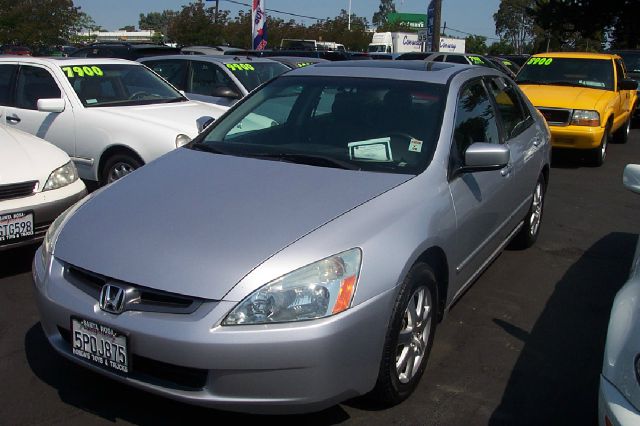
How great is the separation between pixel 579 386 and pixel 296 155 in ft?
6.30

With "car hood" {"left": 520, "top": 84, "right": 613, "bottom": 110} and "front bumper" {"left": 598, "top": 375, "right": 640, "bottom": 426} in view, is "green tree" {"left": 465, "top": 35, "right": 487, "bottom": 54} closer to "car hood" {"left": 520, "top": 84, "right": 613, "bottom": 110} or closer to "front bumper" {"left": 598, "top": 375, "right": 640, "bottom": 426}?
"car hood" {"left": 520, "top": 84, "right": 613, "bottom": 110}

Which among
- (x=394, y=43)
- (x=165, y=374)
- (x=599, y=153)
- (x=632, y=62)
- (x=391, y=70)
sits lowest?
(x=165, y=374)

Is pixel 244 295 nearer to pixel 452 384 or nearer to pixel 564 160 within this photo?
pixel 452 384

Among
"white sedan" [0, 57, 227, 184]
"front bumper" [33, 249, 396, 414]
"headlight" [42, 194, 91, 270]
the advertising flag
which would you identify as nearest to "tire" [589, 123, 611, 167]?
"white sedan" [0, 57, 227, 184]

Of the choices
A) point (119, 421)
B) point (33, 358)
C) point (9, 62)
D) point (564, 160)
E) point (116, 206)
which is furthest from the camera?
point (564, 160)

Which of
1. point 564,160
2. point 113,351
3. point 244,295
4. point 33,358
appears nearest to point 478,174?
point 244,295

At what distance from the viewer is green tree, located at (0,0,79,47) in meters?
29.8

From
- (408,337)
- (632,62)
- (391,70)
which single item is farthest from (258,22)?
(408,337)

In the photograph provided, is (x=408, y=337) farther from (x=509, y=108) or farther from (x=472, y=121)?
(x=509, y=108)

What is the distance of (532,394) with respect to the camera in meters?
3.38

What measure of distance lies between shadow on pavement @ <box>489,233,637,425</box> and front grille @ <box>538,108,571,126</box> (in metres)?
4.46

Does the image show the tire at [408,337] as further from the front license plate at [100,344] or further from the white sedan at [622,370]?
the front license plate at [100,344]

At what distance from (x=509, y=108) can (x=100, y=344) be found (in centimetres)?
348

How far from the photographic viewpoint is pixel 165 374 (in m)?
2.74
